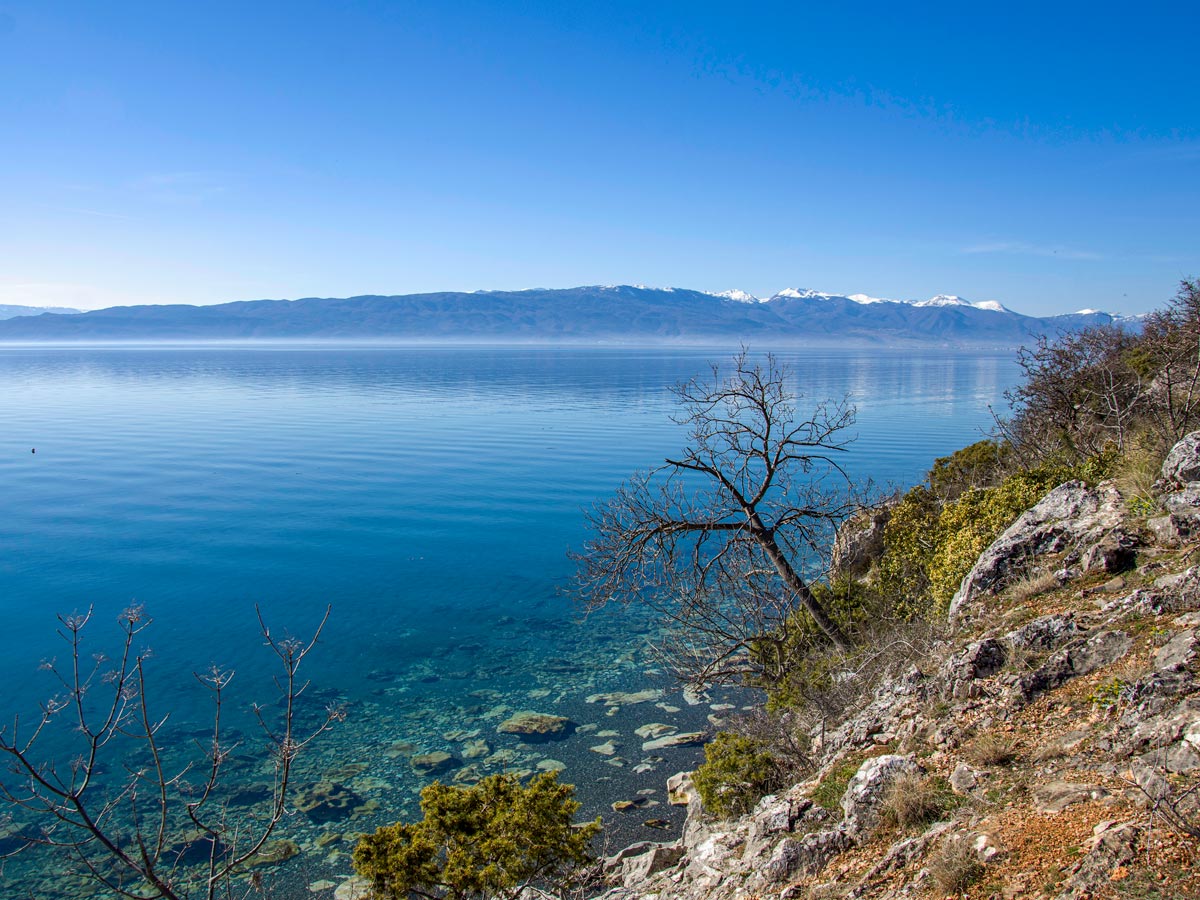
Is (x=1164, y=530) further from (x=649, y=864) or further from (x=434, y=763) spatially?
(x=434, y=763)

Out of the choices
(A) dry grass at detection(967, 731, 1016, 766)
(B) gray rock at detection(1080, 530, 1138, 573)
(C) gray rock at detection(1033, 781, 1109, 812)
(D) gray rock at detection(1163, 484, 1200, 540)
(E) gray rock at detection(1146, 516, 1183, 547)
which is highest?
(D) gray rock at detection(1163, 484, 1200, 540)

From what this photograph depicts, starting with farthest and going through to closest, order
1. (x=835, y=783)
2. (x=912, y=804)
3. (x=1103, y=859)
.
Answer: (x=835, y=783), (x=912, y=804), (x=1103, y=859)

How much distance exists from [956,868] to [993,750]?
Answer: 2.25 m

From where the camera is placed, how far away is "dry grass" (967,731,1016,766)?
8641 mm

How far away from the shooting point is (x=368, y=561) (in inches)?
1307

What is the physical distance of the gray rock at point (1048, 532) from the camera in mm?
13711

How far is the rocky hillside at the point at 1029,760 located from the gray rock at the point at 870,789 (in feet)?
0.06

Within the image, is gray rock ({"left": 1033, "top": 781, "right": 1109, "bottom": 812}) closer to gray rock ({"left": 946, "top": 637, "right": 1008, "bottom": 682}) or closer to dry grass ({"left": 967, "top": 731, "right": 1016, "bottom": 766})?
dry grass ({"left": 967, "top": 731, "right": 1016, "bottom": 766})

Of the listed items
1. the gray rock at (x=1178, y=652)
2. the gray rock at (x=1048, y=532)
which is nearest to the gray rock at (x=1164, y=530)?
the gray rock at (x=1048, y=532)

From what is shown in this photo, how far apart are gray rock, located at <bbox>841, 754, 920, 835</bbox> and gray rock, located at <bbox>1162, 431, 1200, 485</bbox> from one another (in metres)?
7.37

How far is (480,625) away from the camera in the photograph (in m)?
27.1

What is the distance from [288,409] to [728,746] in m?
82.6

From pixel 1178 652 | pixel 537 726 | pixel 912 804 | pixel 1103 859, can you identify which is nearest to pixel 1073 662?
pixel 1178 652

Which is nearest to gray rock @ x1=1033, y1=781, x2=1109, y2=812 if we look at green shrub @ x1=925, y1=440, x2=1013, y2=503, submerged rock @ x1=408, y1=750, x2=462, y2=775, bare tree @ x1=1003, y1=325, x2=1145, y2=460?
submerged rock @ x1=408, y1=750, x2=462, y2=775
